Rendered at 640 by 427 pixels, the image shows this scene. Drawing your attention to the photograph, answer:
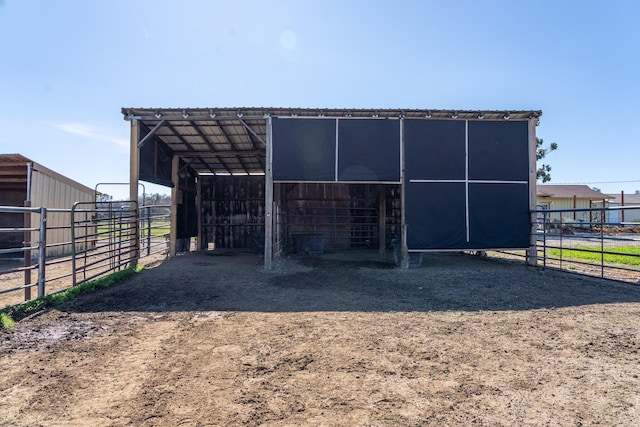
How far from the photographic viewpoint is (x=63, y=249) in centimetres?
1180

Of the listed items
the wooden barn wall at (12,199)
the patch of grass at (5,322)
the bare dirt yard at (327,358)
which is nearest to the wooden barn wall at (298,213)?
the wooden barn wall at (12,199)

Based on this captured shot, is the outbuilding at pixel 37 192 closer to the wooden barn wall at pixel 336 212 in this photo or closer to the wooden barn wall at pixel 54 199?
the wooden barn wall at pixel 54 199

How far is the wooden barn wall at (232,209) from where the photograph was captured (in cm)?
1407

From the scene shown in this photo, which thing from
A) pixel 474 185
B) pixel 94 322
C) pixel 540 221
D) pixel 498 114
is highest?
pixel 498 114

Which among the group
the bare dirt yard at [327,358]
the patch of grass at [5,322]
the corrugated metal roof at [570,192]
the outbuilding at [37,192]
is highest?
the corrugated metal roof at [570,192]

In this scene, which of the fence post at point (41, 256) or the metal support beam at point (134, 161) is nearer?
the fence post at point (41, 256)

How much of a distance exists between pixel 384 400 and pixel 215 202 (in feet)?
41.4

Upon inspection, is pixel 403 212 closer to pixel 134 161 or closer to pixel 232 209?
pixel 134 161

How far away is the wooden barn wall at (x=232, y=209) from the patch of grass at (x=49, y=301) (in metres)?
6.66

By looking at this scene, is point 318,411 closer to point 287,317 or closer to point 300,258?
point 287,317

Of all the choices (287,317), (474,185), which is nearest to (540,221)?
(474,185)

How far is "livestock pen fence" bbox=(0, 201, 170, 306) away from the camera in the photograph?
5359 millimetres

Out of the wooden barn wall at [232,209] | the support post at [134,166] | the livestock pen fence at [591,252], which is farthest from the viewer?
the wooden barn wall at [232,209]

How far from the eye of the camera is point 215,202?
14141 millimetres
